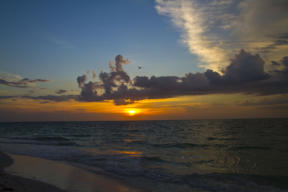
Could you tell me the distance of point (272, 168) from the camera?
13.8 metres

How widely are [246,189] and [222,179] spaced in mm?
1622

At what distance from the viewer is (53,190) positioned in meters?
8.14

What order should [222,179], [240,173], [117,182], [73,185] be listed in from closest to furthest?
[73,185]
[117,182]
[222,179]
[240,173]

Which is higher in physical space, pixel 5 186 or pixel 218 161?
pixel 5 186

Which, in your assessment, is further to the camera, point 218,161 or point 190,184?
point 218,161

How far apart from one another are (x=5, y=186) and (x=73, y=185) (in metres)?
2.75

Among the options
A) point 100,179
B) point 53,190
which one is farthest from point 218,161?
point 53,190

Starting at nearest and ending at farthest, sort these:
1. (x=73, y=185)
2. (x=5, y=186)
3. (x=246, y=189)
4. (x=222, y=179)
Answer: (x=5, y=186) → (x=73, y=185) → (x=246, y=189) → (x=222, y=179)

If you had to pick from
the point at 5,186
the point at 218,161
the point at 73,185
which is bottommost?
the point at 218,161

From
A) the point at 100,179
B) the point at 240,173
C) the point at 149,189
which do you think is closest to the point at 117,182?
the point at 100,179

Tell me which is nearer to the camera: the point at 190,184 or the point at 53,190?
the point at 53,190

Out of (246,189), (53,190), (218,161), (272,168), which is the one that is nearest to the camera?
(53,190)

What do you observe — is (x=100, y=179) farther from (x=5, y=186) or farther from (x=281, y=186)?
(x=281, y=186)

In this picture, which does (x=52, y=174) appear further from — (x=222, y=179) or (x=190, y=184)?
(x=222, y=179)
